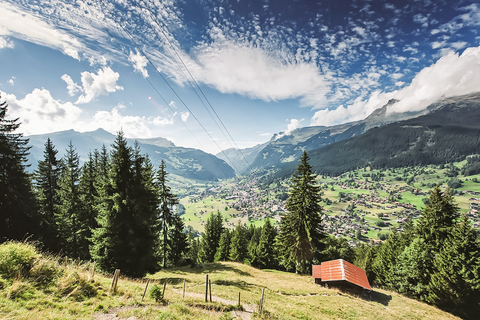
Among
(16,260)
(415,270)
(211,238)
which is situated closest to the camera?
(16,260)

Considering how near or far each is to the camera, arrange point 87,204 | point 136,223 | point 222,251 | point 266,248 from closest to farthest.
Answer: point 136,223 → point 87,204 → point 266,248 → point 222,251

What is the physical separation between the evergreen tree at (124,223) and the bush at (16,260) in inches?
361

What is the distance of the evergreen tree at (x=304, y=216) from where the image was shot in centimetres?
2905

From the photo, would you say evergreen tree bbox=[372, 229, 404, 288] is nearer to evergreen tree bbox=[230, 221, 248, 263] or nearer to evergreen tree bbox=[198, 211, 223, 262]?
evergreen tree bbox=[230, 221, 248, 263]

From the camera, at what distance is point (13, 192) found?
22.6 meters

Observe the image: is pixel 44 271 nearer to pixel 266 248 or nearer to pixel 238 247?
pixel 238 247

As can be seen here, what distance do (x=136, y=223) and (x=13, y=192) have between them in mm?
16156

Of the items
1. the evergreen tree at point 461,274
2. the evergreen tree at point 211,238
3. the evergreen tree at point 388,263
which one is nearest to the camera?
the evergreen tree at point 461,274

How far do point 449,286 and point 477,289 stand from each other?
90.3 inches

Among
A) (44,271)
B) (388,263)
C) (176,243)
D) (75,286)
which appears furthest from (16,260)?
(388,263)

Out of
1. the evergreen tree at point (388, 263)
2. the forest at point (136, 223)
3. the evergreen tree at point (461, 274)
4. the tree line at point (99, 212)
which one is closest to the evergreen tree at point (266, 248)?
the forest at point (136, 223)

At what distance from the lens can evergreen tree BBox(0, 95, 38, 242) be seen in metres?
21.2

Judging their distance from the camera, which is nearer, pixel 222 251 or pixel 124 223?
pixel 124 223

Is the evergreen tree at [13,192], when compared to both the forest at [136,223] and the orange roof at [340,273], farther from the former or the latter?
the orange roof at [340,273]
